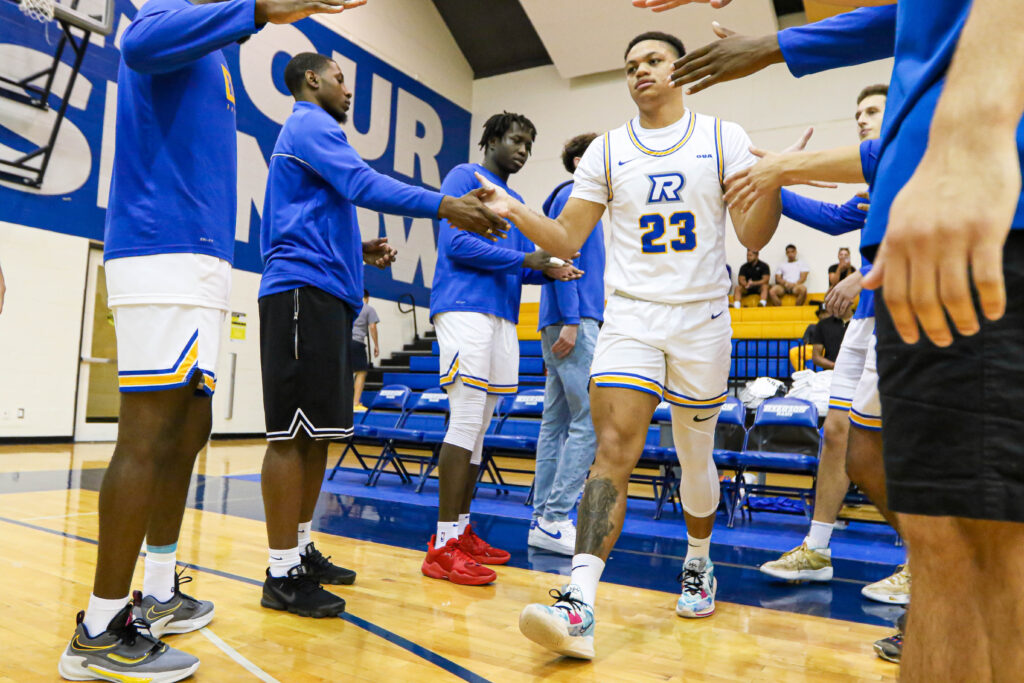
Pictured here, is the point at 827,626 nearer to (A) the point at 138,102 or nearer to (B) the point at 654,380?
(B) the point at 654,380

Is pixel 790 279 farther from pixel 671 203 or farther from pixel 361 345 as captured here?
pixel 671 203

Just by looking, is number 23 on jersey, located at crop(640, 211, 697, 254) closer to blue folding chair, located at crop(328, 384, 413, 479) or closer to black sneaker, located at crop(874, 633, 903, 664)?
black sneaker, located at crop(874, 633, 903, 664)

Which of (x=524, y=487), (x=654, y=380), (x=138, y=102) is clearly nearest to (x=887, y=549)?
(x=654, y=380)

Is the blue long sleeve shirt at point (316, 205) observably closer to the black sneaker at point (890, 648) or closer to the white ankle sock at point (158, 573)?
the white ankle sock at point (158, 573)

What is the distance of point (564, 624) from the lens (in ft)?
6.64

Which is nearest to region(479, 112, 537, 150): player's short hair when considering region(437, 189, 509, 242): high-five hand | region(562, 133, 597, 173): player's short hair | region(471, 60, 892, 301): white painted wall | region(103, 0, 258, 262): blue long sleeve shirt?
region(562, 133, 597, 173): player's short hair

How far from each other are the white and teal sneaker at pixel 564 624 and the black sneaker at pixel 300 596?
2.50ft

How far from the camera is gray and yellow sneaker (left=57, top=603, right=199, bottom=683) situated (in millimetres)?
1854

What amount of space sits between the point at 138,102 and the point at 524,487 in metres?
5.07

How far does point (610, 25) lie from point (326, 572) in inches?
484

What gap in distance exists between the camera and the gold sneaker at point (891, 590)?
117 inches

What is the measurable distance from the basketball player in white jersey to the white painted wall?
9.93 meters

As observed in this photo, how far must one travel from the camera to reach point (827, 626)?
8.55ft

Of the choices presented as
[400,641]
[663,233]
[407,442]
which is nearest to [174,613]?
[400,641]
